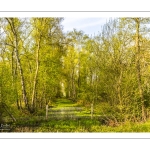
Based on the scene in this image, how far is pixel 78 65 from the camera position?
9344 mm

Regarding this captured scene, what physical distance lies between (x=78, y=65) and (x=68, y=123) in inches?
68.0

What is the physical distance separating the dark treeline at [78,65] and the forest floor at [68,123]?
28 cm

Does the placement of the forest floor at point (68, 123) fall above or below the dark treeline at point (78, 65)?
below

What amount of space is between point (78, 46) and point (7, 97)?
7.74 ft

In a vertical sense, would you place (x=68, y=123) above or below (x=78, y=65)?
below

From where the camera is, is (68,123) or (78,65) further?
(78,65)

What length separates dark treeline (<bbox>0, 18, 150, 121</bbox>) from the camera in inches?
340

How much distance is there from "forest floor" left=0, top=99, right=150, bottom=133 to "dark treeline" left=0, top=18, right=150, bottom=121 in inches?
11.1

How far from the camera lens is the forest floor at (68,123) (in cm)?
825

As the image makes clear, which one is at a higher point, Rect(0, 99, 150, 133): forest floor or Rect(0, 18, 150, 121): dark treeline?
Rect(0, 18, 150, 121): dark treeline

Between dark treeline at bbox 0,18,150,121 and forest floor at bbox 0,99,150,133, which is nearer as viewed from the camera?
forest floor at bbox 0,99,150,133

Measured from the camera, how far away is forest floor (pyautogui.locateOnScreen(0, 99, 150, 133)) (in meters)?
8.25
